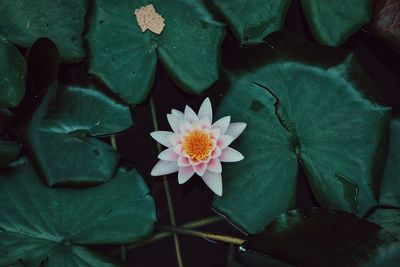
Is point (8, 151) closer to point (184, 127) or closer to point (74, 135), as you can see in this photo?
point (74, 135)

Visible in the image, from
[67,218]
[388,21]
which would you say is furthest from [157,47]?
[388,21]

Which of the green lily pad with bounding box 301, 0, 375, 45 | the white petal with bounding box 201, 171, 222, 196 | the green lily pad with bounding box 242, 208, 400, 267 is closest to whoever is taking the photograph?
the green lily pad with bounding box 242, 208, 400, 267

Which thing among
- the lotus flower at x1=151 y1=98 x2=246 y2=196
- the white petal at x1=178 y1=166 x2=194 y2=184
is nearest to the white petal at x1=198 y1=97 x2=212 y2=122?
the lotus flower at x1=151 y1=98 x2=246 y2=196

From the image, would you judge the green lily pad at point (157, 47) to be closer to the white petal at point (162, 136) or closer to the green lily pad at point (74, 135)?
the green lily pad at point (74, 135)

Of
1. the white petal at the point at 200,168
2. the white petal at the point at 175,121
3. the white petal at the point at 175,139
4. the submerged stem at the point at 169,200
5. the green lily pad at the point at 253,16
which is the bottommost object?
the submerged stem at the point at 169,200

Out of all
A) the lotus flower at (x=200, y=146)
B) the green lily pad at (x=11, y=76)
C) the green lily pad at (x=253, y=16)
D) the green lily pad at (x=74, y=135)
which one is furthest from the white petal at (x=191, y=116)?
the green lily pad at (x=11, y=76)

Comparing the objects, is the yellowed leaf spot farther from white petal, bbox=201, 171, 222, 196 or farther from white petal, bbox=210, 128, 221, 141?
white petal, bbox=201, 171, 222, 196

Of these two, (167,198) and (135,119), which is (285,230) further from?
(135,119)
